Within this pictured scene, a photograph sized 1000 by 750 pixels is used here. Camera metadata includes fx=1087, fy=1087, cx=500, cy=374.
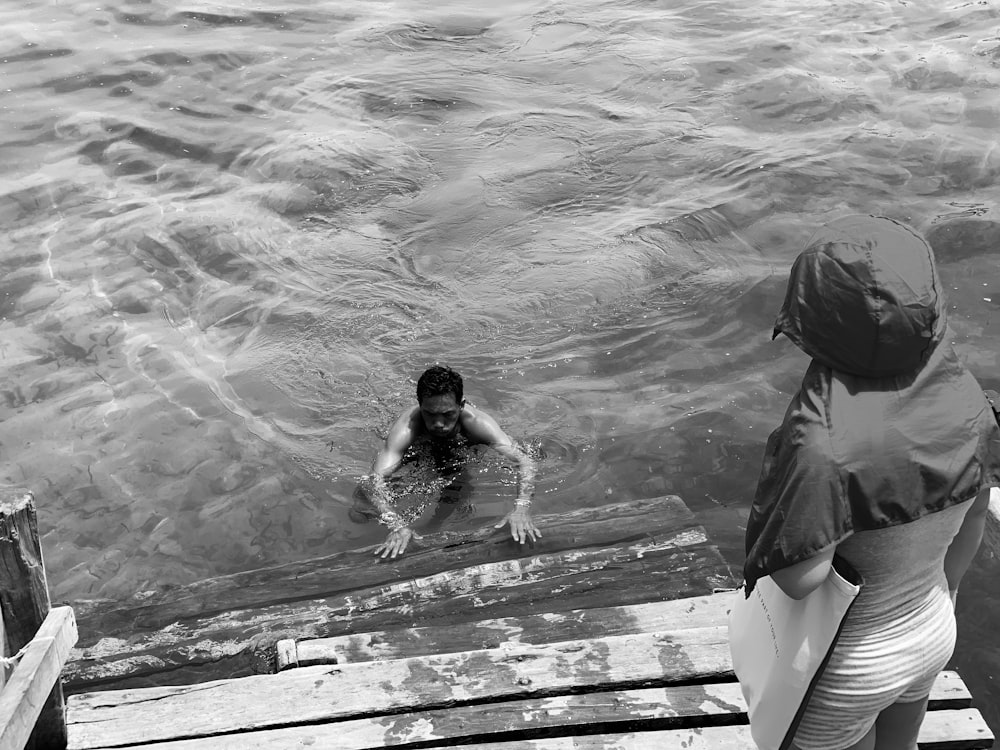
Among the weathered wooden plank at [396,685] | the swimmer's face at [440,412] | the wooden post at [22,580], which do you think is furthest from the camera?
the swimmer's face at [440,412]

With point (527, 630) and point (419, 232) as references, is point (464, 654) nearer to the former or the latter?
point (527, 630)

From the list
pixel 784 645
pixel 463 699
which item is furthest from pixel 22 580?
pixel 784 645

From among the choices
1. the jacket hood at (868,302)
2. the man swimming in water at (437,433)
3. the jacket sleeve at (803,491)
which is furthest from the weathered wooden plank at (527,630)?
the jacket hood at (868,302)

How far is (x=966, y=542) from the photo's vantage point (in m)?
2.97

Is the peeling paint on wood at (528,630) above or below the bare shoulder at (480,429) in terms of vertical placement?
above

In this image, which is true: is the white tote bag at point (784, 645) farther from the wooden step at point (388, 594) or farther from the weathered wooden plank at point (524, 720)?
the wooden step at point (388, 594)

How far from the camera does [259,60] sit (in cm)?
1536

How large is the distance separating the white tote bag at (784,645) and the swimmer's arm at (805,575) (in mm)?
57

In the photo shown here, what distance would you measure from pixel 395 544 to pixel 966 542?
12.3 ft

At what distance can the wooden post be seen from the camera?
366cm

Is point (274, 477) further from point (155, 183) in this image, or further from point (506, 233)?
point (155, 183)

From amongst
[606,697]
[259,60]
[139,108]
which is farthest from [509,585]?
[259,60]

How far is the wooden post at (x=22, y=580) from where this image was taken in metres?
3.66

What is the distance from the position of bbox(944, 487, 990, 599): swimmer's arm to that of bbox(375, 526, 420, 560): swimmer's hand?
3.62 metres
